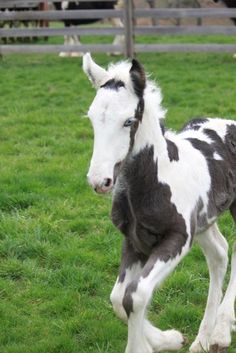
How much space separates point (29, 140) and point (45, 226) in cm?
287

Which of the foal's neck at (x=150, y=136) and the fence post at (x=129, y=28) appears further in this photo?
the fence post at (x=129, y=28)

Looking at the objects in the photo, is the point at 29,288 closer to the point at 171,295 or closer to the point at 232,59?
the point at 171,295

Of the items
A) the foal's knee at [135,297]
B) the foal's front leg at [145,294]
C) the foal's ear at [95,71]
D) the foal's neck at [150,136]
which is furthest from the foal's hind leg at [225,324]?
the foal's ear at [95,71]

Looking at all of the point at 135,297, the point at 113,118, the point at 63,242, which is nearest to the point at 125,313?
the point at 135,297

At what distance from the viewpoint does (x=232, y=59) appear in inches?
548

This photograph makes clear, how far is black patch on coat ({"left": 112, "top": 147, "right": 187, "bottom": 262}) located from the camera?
3.65m

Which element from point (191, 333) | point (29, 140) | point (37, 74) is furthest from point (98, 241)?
point (37, 74)

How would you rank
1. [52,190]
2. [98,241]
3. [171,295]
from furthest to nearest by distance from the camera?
[52,190], [98,241], [171,295]

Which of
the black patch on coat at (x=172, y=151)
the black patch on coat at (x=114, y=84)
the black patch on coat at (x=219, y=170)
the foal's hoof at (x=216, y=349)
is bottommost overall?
the foal's hoof at (x=216, y=349)

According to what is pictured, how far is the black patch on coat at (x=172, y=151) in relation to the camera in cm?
382

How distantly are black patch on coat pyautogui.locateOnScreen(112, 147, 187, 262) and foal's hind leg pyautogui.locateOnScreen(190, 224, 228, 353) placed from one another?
74 centimetres

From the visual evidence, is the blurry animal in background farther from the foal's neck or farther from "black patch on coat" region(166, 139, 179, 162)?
the foal's neck

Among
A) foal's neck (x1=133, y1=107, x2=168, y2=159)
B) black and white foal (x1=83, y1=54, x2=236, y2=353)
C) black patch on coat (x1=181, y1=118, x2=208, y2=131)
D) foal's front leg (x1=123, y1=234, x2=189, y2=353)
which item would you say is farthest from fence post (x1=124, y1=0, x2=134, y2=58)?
foal's front leg (x1=123, y1=234, x2=189, y2=353)

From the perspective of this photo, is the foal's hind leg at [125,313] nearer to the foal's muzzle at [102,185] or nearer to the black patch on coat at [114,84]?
the foal's muzzle at [102,185]
